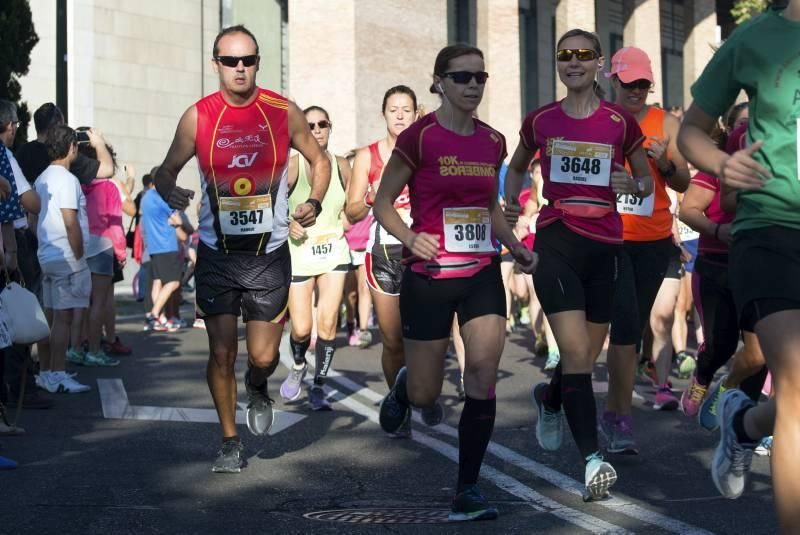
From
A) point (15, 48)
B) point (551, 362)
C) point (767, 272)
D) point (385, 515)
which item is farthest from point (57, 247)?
point (15, 48)

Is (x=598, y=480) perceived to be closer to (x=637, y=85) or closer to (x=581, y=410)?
(x=581, y=410)

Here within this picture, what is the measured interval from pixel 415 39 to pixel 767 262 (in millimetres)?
20074

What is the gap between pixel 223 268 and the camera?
25.1 ft

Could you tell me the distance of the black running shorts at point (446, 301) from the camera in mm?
6668

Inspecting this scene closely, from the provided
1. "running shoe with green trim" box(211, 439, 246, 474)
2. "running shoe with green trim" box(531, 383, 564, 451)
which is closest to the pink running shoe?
"running shoe with green trim" box(531, 383, 564, 451)

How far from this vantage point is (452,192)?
6.79 metres

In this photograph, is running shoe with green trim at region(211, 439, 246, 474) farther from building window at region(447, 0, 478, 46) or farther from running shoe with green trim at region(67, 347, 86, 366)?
building window at region(447, 0, 478, 46)

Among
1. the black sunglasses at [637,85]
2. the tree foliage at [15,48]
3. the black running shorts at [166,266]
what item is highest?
the tree foliage at [15,48]

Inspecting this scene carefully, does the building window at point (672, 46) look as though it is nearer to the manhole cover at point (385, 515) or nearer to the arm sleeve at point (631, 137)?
the arm sleeve at point (631, 137)

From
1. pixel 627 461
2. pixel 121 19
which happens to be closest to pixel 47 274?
pixel 627 461

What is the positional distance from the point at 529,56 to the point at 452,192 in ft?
95.5

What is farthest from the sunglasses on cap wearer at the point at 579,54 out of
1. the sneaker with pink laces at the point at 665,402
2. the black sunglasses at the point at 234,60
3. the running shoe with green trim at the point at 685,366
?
the running shoe with green trim at the point at 685,366

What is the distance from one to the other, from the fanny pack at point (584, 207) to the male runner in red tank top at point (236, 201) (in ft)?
4.65

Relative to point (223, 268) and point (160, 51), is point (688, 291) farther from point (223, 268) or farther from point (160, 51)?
point (160, 51)
